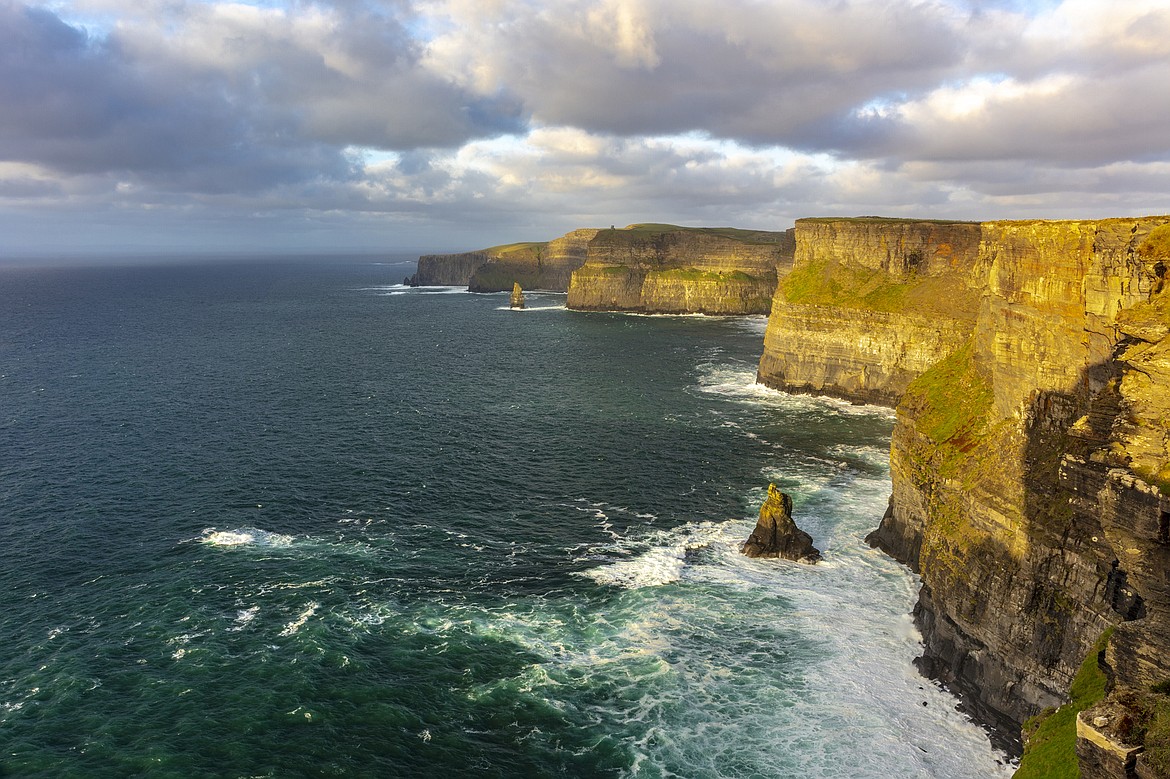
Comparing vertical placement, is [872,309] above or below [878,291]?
below

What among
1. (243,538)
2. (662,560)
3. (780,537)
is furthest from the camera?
(243,538)

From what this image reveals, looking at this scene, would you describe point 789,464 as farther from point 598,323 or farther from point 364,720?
point 598,323

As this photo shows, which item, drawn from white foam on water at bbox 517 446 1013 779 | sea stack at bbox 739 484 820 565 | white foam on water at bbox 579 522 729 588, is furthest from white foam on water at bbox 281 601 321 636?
sea stack at bbox 739 484 820 565

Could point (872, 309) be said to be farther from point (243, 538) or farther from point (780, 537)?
point (243, 538)

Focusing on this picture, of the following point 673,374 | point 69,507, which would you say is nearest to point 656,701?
point 69,507

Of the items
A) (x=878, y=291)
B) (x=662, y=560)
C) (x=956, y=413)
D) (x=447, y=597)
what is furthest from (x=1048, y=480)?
(x=878, y=291)

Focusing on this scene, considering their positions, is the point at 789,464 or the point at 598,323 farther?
the point at 598,323

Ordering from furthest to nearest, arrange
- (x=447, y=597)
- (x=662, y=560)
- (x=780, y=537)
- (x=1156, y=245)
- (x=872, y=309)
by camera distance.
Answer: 1. (x=872, y=309)
2. (x=780, y=537)
3. (x=662, y=560)
4. (x=447, y=597)
5. (x=1156, y=245)
